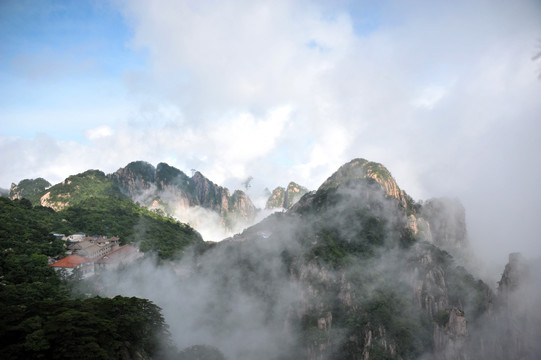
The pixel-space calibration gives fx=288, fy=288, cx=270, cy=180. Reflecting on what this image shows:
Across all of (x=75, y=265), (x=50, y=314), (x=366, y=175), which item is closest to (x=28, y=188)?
(x=75, y=265)

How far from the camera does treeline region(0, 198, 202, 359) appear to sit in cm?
2832

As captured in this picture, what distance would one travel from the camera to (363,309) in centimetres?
7994

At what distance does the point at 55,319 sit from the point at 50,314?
268 cm

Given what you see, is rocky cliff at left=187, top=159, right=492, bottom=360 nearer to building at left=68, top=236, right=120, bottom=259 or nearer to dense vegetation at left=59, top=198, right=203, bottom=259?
dense vegetation at left=59, top=198, right=203, bottom=259

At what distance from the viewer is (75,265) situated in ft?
203

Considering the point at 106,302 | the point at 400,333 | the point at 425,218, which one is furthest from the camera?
the point at 425,218

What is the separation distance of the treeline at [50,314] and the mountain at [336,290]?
18631mm

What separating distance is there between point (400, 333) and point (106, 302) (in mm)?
68229

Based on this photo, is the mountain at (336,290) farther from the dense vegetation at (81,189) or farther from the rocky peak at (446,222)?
the dense vegetation at (81,189)

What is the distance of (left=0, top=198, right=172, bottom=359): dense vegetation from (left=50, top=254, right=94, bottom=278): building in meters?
4.44

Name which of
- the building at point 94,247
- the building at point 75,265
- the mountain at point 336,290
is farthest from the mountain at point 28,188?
the building at point 75,265

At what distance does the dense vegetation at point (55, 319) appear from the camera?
2812 centimetres

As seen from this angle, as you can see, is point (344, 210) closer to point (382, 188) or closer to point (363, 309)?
point (382, 188)

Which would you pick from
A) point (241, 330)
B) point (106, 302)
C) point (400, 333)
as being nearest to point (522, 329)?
point (400, 333)
